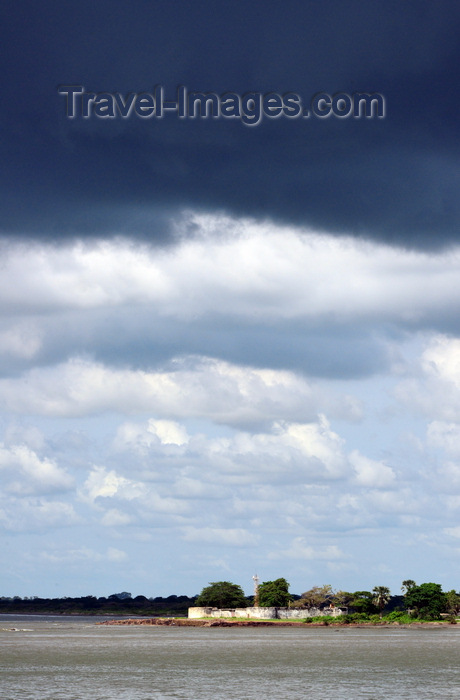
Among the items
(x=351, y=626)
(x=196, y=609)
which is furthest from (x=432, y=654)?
(x=196, y=609)

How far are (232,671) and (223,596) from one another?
10662cm

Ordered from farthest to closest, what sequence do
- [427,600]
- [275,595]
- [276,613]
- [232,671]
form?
1. [275,595]
2. [276,613]
3. [427,600]
4. [232,671]

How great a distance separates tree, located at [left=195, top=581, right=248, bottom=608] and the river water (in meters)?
71.1

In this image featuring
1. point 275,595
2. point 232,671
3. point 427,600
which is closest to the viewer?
point 232,671

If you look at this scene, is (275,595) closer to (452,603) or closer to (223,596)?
(223,596)

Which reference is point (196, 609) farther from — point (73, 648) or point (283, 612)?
point (73, 648)

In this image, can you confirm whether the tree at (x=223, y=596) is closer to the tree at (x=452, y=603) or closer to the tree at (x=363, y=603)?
the tree at (x=363, y=603)

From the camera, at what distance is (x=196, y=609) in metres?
172

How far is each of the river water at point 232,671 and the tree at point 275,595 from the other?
232ft

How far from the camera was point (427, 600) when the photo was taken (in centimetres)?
→ 15812

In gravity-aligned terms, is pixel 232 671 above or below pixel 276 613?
above

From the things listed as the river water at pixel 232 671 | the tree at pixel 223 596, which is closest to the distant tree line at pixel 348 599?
the tree at pixel 223 596

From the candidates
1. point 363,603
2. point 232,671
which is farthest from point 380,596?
point 232,671

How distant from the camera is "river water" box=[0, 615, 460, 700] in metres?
51.5
